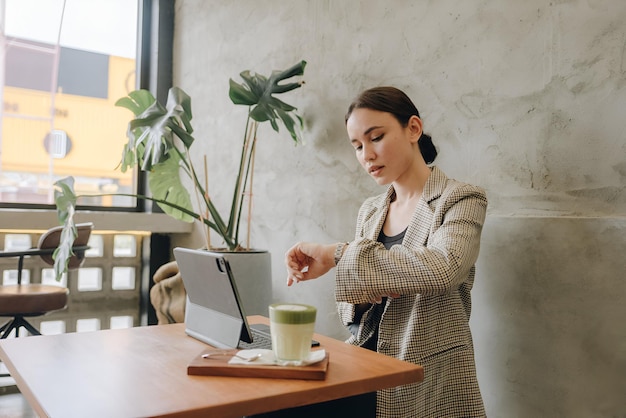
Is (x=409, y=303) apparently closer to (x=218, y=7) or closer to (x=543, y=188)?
(x=543, y=188)

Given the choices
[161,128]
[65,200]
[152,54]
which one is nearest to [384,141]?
[161,128]

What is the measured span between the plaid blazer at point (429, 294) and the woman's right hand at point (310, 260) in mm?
44

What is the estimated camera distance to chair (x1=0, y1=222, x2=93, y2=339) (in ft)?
8.21

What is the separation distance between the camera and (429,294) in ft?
4.00

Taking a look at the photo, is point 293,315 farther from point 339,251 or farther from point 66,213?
point 66,213

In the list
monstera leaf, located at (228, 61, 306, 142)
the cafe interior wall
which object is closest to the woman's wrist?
the cafe interior wall

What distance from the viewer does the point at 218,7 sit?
3291 millimetres

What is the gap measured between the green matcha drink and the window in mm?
3149

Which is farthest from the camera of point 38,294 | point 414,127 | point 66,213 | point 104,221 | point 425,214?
point 104,221

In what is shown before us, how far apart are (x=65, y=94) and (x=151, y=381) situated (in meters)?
3.29

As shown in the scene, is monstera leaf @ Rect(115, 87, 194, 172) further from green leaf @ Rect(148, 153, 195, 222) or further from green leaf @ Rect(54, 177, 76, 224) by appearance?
green leaf @ Rect(54, 177, 76, 224)

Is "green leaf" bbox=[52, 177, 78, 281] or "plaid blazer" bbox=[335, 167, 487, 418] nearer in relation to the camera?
"plaid blazer" bbox=[335, 167, 487, 418]

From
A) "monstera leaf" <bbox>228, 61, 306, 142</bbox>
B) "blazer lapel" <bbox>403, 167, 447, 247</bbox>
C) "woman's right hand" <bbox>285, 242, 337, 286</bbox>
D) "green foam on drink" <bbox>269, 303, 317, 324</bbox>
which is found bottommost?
"green foam on drink" <bbox>269, 303, 317, 324</bbox>

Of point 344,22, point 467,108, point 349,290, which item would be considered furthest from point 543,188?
point 344,22
